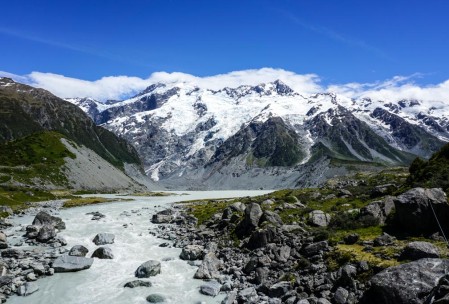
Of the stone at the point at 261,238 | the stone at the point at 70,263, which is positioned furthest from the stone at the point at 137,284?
the stone at the point at 261,238

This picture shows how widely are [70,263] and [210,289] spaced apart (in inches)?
611

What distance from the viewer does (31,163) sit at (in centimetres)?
17588

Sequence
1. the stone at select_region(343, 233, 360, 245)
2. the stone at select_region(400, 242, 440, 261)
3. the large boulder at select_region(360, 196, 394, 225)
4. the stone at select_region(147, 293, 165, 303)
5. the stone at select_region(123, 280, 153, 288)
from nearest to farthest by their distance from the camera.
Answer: the stone at select_region(400, 242, 440, 261), the stone at select_region(147, 293, 165, 303), the stone at select_region(123, 280, 153, 288), the stone at select_region(343, 233, 360, 245), the large boulder at select_region(360, 196, 394, 225)

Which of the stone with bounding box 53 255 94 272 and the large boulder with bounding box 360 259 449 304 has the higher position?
the large boulder with bounding box 360 259 449 304

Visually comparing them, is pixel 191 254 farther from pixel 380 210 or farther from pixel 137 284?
pixel 380 210

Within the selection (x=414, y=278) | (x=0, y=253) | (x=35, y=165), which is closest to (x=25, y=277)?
(x=0, y=253)

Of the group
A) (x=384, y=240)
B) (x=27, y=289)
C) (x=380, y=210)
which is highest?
(x=380, y=210)

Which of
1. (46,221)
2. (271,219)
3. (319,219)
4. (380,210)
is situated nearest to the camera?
(380,210)

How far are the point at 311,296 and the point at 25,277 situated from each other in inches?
993

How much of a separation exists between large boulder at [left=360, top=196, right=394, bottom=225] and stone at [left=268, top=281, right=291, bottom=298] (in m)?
16.7

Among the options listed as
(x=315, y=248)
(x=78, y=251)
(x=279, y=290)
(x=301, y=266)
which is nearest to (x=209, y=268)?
(x=301, y=266)

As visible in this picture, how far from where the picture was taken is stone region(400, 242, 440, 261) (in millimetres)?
28688

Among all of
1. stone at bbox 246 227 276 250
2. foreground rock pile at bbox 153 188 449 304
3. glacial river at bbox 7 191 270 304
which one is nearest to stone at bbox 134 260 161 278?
glacial river at bbox 7 191 270 304

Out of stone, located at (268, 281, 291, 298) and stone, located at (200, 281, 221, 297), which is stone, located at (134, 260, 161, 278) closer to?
stone, located at (200, 281, 221, 297)
